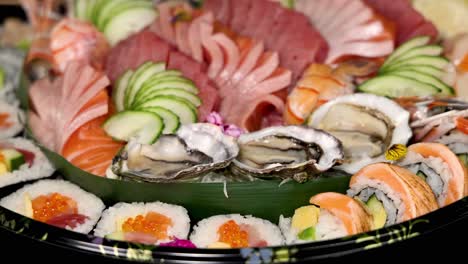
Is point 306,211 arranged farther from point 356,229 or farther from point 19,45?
point 19,45

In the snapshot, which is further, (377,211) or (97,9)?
(97,9)

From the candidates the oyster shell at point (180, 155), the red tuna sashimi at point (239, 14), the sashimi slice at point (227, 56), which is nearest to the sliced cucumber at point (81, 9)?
the red tuna sashimi at point (239, 14)

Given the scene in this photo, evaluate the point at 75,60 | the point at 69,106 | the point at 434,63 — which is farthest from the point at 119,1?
the point at 434,63

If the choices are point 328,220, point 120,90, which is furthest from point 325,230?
point 120,90

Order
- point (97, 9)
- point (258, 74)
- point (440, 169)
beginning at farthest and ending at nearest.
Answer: point (97, 9)
point (258, 74)
point (440, 169)

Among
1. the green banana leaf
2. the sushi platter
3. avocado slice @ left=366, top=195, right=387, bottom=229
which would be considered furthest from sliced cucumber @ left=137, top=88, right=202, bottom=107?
avocado slice @ left=366, top=195, right=387, bottom=229

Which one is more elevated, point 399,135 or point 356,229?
point 399,135

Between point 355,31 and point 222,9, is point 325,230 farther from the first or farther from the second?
point 222,9
